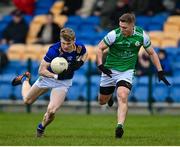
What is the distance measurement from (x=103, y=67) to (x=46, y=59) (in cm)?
110

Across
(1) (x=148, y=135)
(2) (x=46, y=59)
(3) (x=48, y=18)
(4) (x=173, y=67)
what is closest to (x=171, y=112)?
(4) (x=173, y=67)

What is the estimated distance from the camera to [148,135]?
53.1ft

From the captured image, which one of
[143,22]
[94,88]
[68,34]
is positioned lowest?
[94,88]

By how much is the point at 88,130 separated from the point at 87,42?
845cm

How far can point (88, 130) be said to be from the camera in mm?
17797

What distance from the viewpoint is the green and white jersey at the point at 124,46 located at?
15.7 metres

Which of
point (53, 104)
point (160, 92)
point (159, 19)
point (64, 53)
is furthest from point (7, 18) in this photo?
point (53, 104)

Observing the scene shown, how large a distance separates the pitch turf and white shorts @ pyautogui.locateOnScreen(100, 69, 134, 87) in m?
0.98

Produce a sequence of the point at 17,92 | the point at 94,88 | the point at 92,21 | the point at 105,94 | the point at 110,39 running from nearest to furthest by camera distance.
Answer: the point at 110,39, the point at 105,94, the point at 94,88, the point at 17,92, the point at 92,21

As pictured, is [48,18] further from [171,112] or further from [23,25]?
[171,112]

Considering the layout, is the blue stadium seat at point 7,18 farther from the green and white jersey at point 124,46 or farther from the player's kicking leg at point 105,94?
the green and white jersey at point 124,46

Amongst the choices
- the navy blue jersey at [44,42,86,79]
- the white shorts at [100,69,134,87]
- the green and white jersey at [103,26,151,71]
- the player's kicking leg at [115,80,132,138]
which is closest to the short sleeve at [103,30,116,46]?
the green and white jersey at [103,26,151,71]

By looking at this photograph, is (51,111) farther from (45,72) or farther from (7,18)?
(7,18)

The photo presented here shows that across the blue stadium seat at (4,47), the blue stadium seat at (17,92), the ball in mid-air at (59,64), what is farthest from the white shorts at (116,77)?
the blue stadium seat at (4,47)
